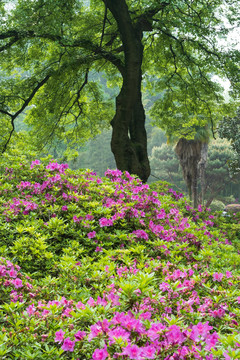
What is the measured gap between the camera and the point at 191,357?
158 cm

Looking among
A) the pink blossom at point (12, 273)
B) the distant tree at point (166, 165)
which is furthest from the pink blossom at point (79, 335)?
the distant tree at point (166, 165)

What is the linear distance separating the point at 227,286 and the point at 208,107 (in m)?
7.83

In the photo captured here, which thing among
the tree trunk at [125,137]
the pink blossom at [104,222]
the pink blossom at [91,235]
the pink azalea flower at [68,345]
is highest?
the tree trunk at [125,137]

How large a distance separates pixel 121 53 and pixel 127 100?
2.05 m

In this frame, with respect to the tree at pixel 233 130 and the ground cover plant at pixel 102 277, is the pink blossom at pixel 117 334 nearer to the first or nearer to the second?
the ground cover plant at pixel 102 277

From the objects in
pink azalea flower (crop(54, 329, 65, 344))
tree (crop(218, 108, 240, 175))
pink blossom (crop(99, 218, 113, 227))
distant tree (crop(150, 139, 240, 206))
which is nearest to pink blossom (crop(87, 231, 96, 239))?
pink blossom (crop(99, 218, 113, 227))

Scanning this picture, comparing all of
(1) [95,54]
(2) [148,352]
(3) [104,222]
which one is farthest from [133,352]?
(1) [95,54]

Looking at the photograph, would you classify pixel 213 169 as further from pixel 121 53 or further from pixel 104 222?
pixel 104 222

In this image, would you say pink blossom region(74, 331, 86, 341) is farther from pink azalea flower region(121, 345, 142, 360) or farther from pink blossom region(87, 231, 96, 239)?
pink blossom region(87, 231, 96, 239)

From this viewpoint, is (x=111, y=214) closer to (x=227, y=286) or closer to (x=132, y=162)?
(x=227, y=286)

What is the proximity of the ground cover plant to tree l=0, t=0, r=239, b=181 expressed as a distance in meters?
3.40

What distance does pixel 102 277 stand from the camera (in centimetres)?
239

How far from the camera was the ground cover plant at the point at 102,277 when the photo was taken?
164 centimetres

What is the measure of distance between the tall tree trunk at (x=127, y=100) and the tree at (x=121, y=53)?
0.02 metres
